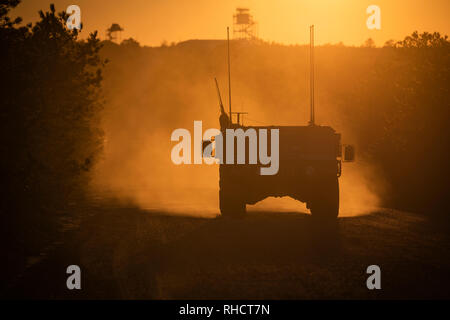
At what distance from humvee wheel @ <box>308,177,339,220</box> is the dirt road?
13.8 inches

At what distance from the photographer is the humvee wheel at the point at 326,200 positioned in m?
19.7

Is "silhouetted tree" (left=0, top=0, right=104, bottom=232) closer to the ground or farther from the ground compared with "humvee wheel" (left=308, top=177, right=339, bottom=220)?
farther from the ground

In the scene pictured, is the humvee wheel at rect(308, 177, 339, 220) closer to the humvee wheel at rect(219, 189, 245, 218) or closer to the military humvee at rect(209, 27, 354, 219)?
the military humvee at rect(209, 27, 354, 219)

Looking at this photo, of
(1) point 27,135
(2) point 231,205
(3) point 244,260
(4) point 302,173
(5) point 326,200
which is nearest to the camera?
(3) point 244,260

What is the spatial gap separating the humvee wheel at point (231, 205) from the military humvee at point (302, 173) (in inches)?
7.4

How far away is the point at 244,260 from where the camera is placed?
544 inches

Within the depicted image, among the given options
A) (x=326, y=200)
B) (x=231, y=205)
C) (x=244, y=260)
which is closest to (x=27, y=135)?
(x=244, y=260)

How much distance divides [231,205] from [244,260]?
6.59 meters

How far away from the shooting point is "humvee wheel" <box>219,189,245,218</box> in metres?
20.3

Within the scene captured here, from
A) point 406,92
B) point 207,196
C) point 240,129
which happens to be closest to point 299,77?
point 406,92

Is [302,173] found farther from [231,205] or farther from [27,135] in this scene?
[27,135]

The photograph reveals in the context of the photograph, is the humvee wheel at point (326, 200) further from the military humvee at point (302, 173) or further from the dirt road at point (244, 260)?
the dirt road at point (244, 260)

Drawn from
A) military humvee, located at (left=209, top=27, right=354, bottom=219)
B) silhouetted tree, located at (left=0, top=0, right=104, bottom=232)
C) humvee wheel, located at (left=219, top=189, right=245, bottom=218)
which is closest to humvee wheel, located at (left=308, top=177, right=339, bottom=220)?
military humvee, located at (left=209, top=27, right=354, bottom=219)

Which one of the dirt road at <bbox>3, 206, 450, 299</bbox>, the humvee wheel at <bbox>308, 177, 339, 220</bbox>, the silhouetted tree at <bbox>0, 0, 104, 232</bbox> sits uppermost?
the silhouetted tree at <bbox>0, 0, 104, 232</bbox>
